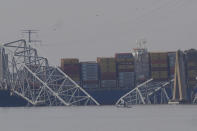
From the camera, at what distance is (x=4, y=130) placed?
330 ft

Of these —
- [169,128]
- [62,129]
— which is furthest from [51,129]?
[169,128]

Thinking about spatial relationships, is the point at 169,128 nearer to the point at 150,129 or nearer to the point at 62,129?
the point at 150,129

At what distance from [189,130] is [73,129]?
17.2 m

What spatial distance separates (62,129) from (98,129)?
18.7 ft

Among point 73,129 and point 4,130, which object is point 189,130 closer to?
point 73,129

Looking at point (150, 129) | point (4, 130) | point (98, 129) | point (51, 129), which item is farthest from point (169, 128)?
point (4, 130)

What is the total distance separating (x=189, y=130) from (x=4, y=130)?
89.1 feet

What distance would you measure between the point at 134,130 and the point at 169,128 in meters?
6.08

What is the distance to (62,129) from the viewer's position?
330 ft

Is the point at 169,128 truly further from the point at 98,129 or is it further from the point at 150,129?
the point at 98,129

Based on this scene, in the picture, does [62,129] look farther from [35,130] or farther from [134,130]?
[134,130]

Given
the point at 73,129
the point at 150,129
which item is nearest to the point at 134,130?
the point at 150,129

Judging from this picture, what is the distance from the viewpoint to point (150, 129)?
97188mm

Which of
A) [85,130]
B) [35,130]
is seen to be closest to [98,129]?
[85,130]
